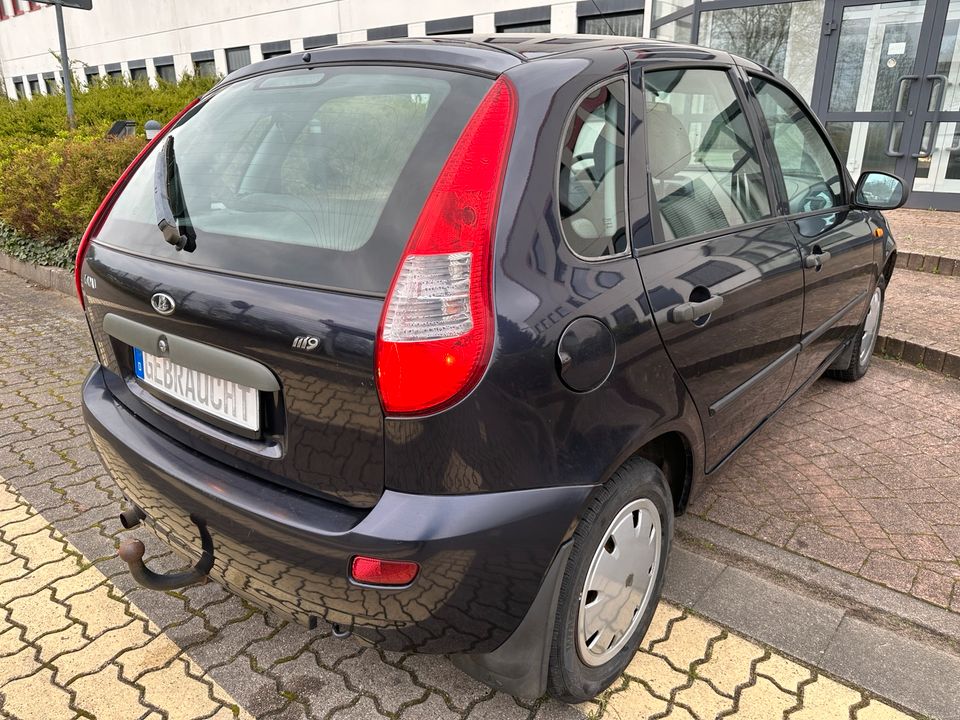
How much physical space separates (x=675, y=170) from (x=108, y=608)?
7.66ft

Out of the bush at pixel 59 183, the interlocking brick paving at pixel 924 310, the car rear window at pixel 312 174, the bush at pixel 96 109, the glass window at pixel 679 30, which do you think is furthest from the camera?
the bush at pixel 96 109

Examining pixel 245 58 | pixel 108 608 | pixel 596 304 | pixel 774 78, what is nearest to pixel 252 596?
pixel 108 608

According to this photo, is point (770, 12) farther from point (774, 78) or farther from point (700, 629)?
point (700, 629)

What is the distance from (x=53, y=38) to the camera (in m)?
28.3

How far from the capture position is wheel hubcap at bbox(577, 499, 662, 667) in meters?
1.87

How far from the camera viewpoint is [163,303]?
72.5 inches

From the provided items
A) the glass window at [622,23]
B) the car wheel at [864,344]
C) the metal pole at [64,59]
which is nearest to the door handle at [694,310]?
the car wheel at [864,344]

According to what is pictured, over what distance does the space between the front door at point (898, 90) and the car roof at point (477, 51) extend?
8295 mm

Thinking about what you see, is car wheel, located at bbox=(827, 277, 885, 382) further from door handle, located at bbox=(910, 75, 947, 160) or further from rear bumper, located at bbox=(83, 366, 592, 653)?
door handle, located at bbox=(910, 75, 947, 160)

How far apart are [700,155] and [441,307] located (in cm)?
127

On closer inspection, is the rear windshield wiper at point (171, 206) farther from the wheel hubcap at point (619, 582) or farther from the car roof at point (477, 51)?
the wheel hubcap at point (619, 582)

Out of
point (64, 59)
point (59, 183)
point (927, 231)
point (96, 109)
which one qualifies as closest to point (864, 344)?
point (927, 231)

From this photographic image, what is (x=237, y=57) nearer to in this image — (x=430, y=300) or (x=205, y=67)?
(x=205, y=67)

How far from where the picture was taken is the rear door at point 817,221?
2832 millimetres
